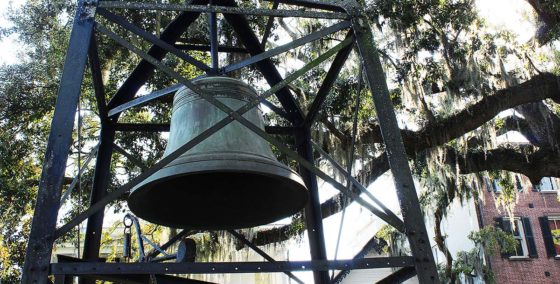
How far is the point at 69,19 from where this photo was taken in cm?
788

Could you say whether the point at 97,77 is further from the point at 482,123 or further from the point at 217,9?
the point at 482,123

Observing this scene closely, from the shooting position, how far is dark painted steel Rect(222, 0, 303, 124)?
3518 mm

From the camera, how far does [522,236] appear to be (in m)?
18.1

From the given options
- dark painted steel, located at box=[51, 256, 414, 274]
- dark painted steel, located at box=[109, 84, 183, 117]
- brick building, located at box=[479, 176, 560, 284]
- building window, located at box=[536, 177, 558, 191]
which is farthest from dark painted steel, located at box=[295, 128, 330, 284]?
building window, located at box=[536, 177, 558, 191]

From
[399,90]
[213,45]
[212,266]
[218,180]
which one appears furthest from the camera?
[399,90]

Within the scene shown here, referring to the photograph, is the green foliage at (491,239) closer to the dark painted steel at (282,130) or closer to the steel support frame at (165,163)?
the dark painted steel at (282,130)

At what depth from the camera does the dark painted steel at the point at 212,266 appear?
195 centimetres

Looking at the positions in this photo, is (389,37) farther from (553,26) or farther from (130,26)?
(130,26)

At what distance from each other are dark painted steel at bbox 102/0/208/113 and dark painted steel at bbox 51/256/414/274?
183cm

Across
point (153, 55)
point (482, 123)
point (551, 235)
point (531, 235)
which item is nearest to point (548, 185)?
point (551, 235)

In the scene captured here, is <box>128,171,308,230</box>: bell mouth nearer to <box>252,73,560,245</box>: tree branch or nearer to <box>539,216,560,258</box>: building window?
<box>252,73,560,245</box>: tree branch

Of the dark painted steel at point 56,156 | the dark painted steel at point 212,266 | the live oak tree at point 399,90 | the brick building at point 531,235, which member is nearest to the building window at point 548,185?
the brick building at point 531,235

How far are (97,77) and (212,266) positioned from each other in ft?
5.98

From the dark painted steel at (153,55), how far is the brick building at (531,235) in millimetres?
15708
